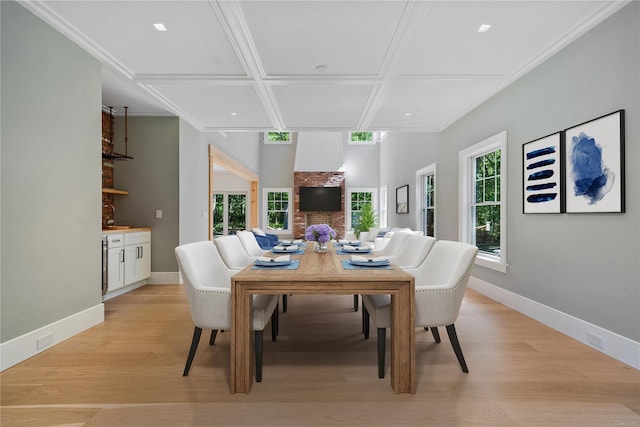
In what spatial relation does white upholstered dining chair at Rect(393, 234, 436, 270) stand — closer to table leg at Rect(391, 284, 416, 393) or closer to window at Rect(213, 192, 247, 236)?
table leg at Rect(391, 284, 416, 393)

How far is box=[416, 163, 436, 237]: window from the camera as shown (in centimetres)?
627

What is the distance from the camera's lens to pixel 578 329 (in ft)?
8.80

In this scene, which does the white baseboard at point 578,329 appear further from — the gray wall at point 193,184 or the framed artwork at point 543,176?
the gray wall at point 193,184

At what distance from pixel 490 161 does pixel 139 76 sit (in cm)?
416

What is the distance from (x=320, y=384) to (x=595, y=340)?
6.92 feet

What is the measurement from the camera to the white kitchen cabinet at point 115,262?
12.6 ft

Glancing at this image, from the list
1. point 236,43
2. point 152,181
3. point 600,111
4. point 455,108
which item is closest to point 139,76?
point 236,43

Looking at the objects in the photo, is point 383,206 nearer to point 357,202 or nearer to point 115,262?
point 357,202

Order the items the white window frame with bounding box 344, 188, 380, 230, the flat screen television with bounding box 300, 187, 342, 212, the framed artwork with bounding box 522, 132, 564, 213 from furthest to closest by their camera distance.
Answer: the white window frame with bounding box 344, 188, 380, 230 < the flat screen television with bounding box 300, 187, 342, 212 < the framed artwork with bounding box 522, 132, 564, 213

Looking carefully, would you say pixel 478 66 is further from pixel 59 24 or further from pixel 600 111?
pixel 59 24

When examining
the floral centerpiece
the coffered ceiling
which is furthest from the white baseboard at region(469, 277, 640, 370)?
the coffered ceiling

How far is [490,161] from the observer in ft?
14.1

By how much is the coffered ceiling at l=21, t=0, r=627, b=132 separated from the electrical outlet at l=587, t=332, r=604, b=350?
2.31m

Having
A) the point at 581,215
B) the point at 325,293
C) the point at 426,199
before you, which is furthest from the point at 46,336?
the point at 426,199
